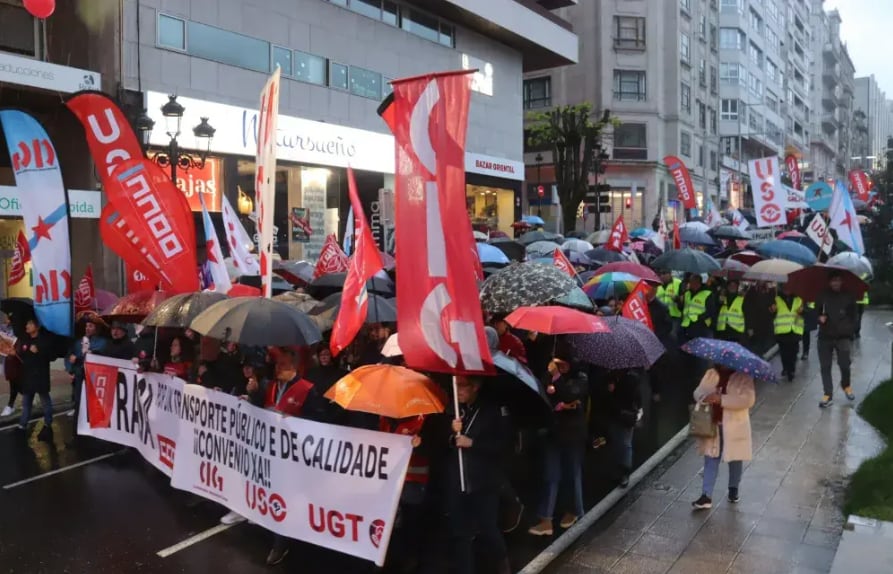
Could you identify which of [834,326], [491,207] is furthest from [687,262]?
[491,207]

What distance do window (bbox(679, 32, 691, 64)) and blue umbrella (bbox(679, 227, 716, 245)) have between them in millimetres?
43257

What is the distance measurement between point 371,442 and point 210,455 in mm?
2090

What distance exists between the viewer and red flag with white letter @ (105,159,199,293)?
28.9ft

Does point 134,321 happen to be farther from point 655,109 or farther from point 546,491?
point 655,109

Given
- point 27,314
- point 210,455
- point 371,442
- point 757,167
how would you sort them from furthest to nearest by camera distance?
point 757,167, point 27,314, point 210,455, point 371,442

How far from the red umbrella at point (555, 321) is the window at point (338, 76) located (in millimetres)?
20456

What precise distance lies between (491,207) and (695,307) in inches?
951

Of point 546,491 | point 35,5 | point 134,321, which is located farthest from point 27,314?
point 546,491

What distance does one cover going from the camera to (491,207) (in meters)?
36.0

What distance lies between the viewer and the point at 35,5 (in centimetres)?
1056

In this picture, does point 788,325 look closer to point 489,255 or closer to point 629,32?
point 489,255

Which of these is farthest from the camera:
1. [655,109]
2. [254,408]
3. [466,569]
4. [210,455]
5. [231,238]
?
[655,109]

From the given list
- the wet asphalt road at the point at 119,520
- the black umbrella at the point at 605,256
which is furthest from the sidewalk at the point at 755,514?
the black umbrella at the point at 605,256

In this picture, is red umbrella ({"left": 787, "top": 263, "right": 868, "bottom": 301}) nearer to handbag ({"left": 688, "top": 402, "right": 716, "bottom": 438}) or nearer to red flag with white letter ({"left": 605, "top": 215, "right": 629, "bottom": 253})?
handbag ({"left": 688, "top": 402, "right": 716, "bottom": 438})
